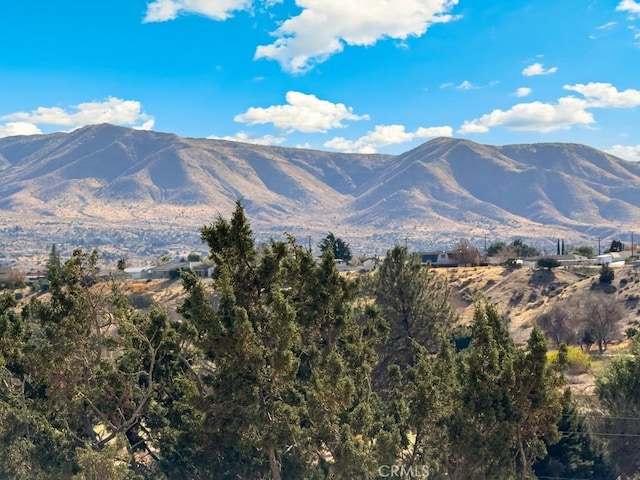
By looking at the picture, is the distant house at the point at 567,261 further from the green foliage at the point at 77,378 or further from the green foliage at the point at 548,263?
the green foliage at the point at 77,378

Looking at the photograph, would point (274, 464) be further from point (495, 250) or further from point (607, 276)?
point (495, 250)

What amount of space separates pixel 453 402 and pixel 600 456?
7765 millimetres

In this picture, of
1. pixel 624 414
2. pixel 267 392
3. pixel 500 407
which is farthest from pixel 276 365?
pixel 624 414

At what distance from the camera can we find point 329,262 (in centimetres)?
1984

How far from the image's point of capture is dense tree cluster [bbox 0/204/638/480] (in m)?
17.3

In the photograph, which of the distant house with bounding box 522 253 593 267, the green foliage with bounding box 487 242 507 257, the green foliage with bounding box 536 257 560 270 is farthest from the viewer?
the green foliage with bounding box 487 242 507 257

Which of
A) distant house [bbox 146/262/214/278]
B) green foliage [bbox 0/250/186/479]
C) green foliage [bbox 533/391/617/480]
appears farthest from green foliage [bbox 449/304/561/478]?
distant house [bbox 146/262/214/278]

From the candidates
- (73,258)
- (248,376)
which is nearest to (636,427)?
(248,376)

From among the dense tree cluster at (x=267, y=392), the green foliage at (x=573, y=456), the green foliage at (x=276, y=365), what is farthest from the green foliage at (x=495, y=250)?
the green foliage at (x=276, y=365)
